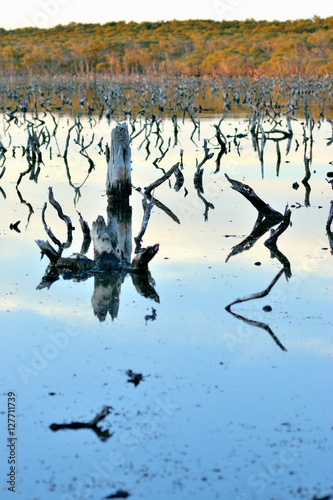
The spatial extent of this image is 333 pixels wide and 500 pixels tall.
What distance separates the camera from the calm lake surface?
4.05m

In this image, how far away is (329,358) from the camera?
18.1 feet

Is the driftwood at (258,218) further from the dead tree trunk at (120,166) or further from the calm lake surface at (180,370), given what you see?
the dead tree trunk at (120,166)

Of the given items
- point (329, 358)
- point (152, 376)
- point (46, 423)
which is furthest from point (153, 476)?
point (329, 358)

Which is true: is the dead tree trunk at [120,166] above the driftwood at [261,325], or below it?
above

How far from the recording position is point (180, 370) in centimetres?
532

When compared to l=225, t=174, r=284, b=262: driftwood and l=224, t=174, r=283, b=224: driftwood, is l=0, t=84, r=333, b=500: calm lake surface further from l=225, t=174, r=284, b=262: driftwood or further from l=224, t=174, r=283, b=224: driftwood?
l=224, t=174, r=283, b=224: driftwood

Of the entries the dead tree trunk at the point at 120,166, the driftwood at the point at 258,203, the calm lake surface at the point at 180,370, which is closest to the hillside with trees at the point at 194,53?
the dead tree trunk at the point at 120,166

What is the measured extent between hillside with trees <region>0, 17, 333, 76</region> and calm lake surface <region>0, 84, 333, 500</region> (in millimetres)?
20572

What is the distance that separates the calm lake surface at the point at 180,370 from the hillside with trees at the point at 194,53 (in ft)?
67.5

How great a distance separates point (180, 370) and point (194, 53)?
4591cm

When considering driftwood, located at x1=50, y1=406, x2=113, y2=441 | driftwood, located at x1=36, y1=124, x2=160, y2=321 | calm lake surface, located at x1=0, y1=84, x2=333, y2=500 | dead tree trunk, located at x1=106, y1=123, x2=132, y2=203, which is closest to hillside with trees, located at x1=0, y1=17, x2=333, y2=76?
dead tree trunk, located at x1=106, y1=123, x2=132, y2=203

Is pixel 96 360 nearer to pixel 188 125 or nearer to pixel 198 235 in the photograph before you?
pixel 198 235

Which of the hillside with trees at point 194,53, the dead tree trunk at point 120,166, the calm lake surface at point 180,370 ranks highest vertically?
the hillside with trees at point 194,53

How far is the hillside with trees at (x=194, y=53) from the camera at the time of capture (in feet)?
132
